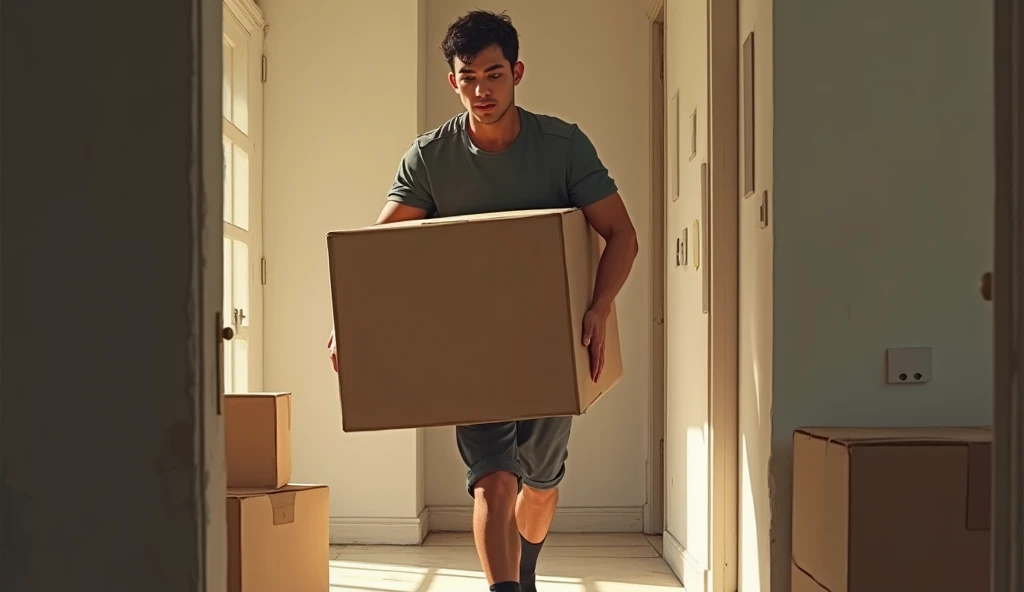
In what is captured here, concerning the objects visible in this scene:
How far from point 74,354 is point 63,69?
0.88 feet

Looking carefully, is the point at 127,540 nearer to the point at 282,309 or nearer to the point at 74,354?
the point at 74,354

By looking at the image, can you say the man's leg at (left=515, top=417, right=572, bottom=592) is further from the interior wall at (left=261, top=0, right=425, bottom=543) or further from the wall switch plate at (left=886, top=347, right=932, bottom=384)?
the interior wall at (left=261, top=0, right=425, bottom=543)

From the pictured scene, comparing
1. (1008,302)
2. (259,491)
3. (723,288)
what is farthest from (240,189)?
(1008,302)

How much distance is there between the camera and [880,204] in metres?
2.20

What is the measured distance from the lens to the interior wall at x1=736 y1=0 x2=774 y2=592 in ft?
7.43

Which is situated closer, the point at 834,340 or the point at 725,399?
the point at 834,340

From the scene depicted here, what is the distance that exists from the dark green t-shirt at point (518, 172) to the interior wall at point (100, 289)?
1.31 metres

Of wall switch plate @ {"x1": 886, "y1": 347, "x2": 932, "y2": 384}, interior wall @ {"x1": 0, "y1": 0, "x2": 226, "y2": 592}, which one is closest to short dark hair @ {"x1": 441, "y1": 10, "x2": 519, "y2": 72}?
wall switch plate @ {"x1": 886, "y1": 347, "x2": 932, "y2": 384}

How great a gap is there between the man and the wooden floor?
103 centimetres

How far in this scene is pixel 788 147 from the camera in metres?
2.19

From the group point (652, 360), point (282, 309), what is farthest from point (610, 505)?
point (282, 309)

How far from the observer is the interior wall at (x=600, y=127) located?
4.31 metres

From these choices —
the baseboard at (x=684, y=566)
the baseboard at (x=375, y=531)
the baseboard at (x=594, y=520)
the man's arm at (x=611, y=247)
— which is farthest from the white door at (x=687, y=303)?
the baseboard at (x=375, y=531)

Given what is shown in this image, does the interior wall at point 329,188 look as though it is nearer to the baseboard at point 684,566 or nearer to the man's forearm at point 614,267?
the baseboard at point 684,566
